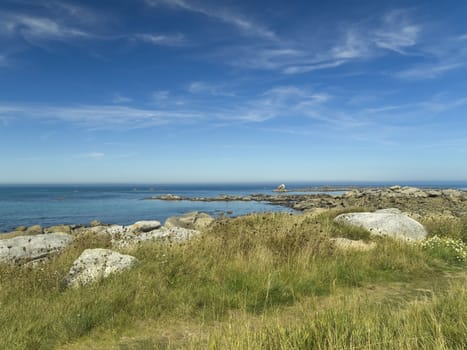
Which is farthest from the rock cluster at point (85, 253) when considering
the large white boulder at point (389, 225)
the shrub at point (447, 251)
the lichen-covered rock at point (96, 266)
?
the shrub at point (447, 251)

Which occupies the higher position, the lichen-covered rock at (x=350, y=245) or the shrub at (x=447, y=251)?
the lichen-covered rock at (x=350, y=245)

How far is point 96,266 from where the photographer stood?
21.7 ft

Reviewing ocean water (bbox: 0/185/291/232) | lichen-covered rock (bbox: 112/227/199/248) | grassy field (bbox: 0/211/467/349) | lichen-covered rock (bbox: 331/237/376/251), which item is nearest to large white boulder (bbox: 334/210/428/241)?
grassy field (bbox: 0/211/467/349)

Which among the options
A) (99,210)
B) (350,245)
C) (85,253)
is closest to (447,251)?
(350,245)

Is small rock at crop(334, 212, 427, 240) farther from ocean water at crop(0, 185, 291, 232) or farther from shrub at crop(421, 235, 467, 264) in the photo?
ocean water at crop(0, 185, 291, 232)

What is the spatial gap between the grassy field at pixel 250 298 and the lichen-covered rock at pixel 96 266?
243 mm

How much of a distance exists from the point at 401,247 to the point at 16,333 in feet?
29.4

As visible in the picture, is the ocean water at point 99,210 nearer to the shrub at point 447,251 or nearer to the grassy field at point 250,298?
the shrub at point 447,251

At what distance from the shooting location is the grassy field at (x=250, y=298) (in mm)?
3650

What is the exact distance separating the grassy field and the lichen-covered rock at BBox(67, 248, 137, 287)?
0.80 ft

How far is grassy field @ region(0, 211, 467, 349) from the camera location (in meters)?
3.65

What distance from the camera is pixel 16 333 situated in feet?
13.7

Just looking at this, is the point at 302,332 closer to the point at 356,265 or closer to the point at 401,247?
the point at 356,265

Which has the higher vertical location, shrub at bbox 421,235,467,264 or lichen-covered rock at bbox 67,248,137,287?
lichen-covered rock at bbox 67,248,137,287
